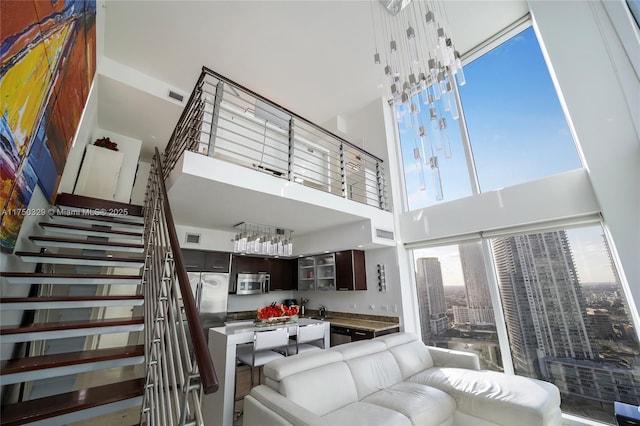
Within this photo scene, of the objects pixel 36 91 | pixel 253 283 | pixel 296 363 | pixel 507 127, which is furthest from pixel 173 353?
pixel 507 127

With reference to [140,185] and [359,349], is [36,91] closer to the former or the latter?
[359,349]

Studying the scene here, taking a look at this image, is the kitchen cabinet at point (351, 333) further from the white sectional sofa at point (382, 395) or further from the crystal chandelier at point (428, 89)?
the crystal chandelier at point (428, 89)

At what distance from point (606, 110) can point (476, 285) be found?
2553mm

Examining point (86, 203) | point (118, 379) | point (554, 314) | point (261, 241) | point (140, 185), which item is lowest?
point (118, 379)

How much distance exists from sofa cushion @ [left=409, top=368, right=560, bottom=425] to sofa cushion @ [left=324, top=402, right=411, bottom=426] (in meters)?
0.89

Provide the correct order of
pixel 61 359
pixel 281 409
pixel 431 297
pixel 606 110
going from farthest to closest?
pixel 431 297
pixel 606 110
pixel 281 409
pixel 61 359

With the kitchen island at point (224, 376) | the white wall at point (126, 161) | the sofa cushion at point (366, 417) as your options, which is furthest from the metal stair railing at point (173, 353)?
the white wall at point (126, 161)

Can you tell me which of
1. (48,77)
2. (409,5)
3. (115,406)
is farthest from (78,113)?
(409,5)

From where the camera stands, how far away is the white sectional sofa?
Answer: 1995 mm

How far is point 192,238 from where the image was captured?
191 inches

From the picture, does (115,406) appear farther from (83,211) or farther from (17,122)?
(83,211)

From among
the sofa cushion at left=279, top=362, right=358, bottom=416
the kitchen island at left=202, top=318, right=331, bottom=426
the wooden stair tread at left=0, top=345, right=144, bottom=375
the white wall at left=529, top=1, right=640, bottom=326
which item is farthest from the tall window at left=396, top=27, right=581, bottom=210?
the wooden stair tread at left=0, top=345, right=144, bottom=375

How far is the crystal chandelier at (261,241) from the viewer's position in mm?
4031

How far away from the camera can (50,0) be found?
5.26 ft
